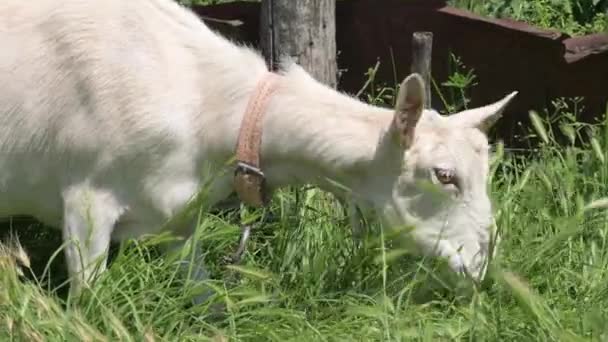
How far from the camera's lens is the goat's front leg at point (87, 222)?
18.4 ft

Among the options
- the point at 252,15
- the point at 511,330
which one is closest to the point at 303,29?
the point at 252,15

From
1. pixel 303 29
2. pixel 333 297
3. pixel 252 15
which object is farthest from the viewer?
pixel 252 15

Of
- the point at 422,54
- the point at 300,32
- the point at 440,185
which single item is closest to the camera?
the point at 440,185

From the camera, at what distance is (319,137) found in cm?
548

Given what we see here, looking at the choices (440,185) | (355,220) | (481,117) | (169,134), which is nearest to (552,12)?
(481,117)

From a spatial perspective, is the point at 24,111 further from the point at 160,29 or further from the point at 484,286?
the point at 484,286

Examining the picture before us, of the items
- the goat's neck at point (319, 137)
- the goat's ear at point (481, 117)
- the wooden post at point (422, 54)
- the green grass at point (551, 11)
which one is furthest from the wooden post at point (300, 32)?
the green grass at point (551, 11)

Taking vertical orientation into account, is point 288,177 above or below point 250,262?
above

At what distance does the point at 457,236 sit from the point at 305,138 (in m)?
0.71

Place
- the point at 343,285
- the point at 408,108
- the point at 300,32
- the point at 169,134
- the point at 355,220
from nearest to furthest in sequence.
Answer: the point at 408,108, the point at 169,134, the point at 355,220, the point at 343,285, the point at 300,32

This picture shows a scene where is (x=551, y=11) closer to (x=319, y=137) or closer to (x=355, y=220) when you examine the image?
(x=355, y=220)

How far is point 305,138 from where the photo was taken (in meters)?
5.51

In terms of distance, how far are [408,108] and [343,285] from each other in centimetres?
94

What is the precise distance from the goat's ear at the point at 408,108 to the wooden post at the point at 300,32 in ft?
5.26
